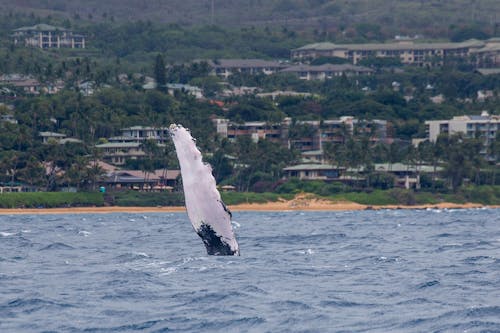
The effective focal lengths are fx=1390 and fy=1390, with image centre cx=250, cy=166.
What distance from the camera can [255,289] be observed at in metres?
36.4

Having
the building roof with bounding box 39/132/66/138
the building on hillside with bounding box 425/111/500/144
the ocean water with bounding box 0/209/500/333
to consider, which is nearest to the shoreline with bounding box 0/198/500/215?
the building roof with bounding box 39/132/66/138

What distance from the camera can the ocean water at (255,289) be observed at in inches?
1222

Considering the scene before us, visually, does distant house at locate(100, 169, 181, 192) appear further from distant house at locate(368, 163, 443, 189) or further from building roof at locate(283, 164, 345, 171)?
distant house at locate(368, 163, 443, 189)

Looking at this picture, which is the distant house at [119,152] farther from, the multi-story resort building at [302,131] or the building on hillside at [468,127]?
the building on hillside at [468,127]

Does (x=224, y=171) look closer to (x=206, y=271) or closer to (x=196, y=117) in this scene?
(x=196, y=117)

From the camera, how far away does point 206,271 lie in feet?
132

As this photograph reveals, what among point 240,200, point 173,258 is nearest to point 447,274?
point 173,258

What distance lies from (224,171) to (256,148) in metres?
→ 4.68

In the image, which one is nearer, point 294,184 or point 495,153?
point 294,184

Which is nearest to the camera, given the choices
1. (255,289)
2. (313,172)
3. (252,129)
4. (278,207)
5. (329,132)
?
(255,289)

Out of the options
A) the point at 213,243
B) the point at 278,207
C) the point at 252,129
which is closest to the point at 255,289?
the point at 213,243

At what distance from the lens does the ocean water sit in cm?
3103

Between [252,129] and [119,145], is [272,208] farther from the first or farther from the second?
[252,129]

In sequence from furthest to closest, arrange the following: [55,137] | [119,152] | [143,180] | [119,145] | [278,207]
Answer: [119,152] < [119,145] < [55,137] < [143,180] < [278,207]
